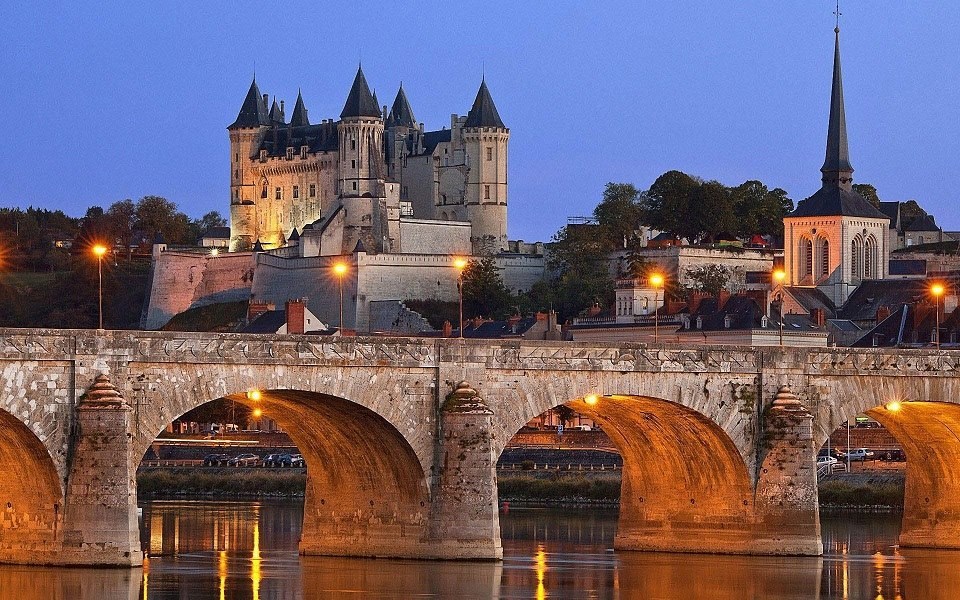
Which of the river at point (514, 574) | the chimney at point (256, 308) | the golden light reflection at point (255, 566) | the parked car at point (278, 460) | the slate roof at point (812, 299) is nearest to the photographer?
the river at point (514, 574)

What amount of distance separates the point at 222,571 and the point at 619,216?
134 m

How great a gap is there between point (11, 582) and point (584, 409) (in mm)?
17694

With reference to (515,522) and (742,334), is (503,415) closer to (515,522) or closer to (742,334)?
(515,522)

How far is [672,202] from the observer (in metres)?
183

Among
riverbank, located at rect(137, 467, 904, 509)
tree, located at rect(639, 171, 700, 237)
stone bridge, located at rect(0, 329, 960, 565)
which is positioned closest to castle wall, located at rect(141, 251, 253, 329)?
tree, located at rect(639, 171, 700, 237)

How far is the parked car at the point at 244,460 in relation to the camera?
114062 millimetres

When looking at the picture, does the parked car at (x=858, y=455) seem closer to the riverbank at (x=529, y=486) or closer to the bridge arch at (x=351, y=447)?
the riverbank at (x=529, y=486)

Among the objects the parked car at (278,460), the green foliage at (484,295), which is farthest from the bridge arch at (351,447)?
the green foliage at (484,295)

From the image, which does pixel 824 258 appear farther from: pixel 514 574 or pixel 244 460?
pixel 514 574

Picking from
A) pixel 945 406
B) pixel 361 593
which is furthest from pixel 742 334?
pixel 361 593

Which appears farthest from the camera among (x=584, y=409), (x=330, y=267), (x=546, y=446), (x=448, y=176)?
(x=448, y=176)

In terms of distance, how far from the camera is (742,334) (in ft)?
393

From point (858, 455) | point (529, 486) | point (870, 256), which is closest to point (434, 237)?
point (870, 256)

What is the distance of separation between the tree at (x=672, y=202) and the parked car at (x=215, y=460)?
7246 cm
